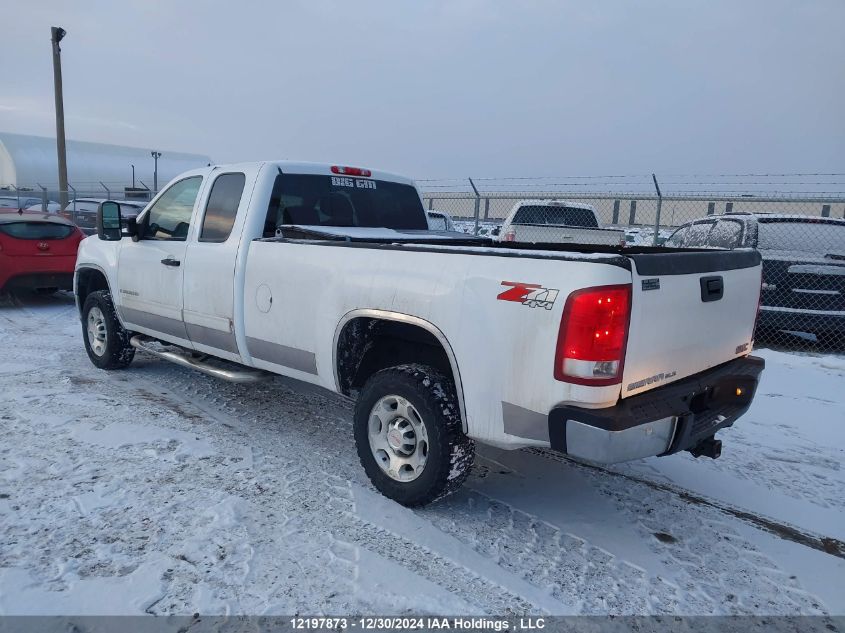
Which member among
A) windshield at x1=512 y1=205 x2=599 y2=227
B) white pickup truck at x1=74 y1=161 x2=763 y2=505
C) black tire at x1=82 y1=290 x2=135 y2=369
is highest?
windshield at x1=512 y1=205 x2=599 y2=227

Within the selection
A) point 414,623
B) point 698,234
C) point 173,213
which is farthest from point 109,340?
point 698,234

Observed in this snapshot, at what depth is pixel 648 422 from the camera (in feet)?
9.07

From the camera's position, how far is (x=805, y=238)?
25.7 ft

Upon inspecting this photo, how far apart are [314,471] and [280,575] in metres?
1.16

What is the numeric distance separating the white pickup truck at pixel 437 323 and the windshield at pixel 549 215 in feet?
20.8

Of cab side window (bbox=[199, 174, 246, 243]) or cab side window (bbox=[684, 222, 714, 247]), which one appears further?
cab side window (bbox=[684, 222, 714, 247])

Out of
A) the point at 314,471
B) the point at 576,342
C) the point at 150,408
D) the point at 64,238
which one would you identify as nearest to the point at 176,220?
the point at 150,408

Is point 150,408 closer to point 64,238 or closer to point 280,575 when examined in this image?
point 280,575

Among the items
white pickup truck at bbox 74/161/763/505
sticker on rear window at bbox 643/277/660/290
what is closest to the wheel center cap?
white pickup truck at bbox 74/161/763/505

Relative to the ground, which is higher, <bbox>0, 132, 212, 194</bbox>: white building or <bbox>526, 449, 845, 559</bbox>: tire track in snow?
<bbox>0, 132, 212, 194</bbox>: white building

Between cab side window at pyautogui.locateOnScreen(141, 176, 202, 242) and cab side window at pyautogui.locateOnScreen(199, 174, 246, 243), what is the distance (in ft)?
0.84

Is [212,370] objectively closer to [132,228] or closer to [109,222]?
[132,228]

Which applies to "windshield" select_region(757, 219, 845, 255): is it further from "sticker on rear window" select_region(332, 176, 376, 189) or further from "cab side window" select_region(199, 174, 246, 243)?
"cab side window" select_region(199, 174, 246, 243)

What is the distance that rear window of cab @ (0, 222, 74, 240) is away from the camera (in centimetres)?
908
